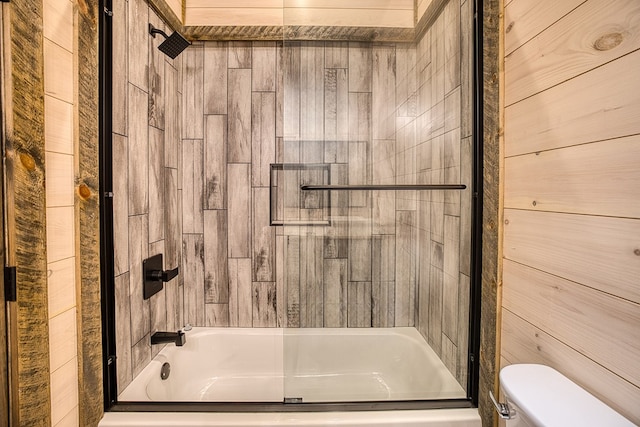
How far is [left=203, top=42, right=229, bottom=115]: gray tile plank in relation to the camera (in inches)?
76.0

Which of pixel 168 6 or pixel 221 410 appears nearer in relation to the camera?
pixel 221 410

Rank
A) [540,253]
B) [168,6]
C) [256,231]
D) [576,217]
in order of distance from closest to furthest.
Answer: [576,217] < [540,253] < [168,6] < [256,231]

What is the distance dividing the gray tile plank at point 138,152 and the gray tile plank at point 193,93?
397mm

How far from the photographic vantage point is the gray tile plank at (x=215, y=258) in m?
1.98

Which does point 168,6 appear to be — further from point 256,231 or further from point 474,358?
point 474,358

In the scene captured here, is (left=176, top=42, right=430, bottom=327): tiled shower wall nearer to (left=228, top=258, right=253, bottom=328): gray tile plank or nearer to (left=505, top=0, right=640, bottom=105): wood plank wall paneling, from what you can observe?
(left=505, top=0, right=640, bottom=105): wood plank wall paneling

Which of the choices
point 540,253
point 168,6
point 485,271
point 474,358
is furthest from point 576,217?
point 168,6

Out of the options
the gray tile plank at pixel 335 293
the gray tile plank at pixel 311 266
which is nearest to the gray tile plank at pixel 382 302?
the gray tile plank at pixel 335 293

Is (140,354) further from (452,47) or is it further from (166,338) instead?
(452,47)

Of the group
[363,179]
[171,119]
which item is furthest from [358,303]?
[171,119]

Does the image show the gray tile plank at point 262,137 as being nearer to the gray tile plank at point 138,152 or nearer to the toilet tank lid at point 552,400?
the gray tile plank at point 138,152

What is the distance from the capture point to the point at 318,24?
1228mm

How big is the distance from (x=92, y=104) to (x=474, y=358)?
5.48 ft

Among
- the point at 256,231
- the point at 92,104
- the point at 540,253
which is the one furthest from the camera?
the point at 256,231
